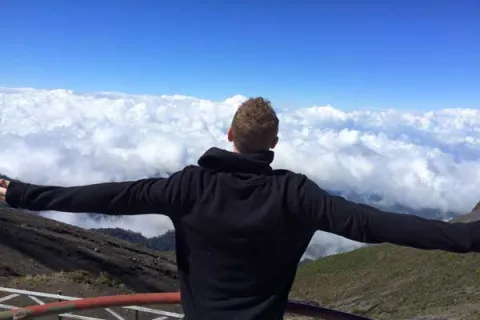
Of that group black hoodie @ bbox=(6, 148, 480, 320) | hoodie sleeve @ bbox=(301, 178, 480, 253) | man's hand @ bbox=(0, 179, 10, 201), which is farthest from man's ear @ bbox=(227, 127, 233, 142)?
man's hand @ bbox=(0, 179, 10, 201)

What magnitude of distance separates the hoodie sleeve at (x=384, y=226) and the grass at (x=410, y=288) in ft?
89.5

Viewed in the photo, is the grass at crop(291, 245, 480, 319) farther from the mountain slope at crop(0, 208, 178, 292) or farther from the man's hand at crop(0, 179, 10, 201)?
the man's hand at crop(0, 179, 10, 201)

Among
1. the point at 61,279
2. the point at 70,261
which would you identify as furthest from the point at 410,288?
the point at 61,279

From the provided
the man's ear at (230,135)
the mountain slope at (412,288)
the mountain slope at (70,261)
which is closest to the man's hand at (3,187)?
the man's ear at (230,135)

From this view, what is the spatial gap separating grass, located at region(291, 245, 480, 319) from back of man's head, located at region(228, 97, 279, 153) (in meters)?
27.5

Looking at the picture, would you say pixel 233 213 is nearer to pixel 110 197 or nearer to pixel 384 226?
pixel 110 197

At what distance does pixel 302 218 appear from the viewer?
3.05 m

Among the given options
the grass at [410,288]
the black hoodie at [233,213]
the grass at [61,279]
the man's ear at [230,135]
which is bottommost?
the grass at [410,288]

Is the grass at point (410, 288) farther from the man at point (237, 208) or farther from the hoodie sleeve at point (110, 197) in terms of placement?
the hoodie sleeve at point (110, 197)

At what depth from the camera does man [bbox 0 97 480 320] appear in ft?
10.0

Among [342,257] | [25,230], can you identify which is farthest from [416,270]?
[342,257]

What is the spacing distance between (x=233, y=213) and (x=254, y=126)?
1.70 feet

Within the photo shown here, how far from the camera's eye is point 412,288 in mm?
50312

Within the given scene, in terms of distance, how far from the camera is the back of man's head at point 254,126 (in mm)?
3166
